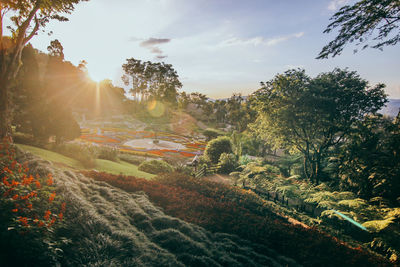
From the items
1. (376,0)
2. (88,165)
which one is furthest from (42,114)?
(376,0)

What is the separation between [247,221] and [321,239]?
248 centimetres

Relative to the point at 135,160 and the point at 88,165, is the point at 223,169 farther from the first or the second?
the point at 88,165

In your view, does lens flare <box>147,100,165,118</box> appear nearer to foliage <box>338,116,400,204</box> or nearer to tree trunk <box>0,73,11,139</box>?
tree trunk <box>0,73,11,139</box>

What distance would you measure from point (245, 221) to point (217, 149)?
1504 cm

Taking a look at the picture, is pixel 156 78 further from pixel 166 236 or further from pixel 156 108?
pixel 166 236

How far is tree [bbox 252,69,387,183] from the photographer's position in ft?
42.0

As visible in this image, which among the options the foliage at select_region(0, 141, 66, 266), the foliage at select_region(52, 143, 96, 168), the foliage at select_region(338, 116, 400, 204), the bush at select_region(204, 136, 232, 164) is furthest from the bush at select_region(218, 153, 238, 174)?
the foliage at select_region(0, 141, 66, 266)

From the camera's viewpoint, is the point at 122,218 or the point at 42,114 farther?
the point at 42,114

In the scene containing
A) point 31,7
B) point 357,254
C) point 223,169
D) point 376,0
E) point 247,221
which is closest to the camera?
point 357,254

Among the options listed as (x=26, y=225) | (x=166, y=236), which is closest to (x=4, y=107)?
(x=26, y=225)

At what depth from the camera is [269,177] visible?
14.0 meters

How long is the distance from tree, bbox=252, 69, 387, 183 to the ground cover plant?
862 cm

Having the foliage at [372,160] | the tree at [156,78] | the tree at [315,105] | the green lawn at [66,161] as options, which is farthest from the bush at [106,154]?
the tree at [156,78]

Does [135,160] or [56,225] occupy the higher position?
[56,225]
